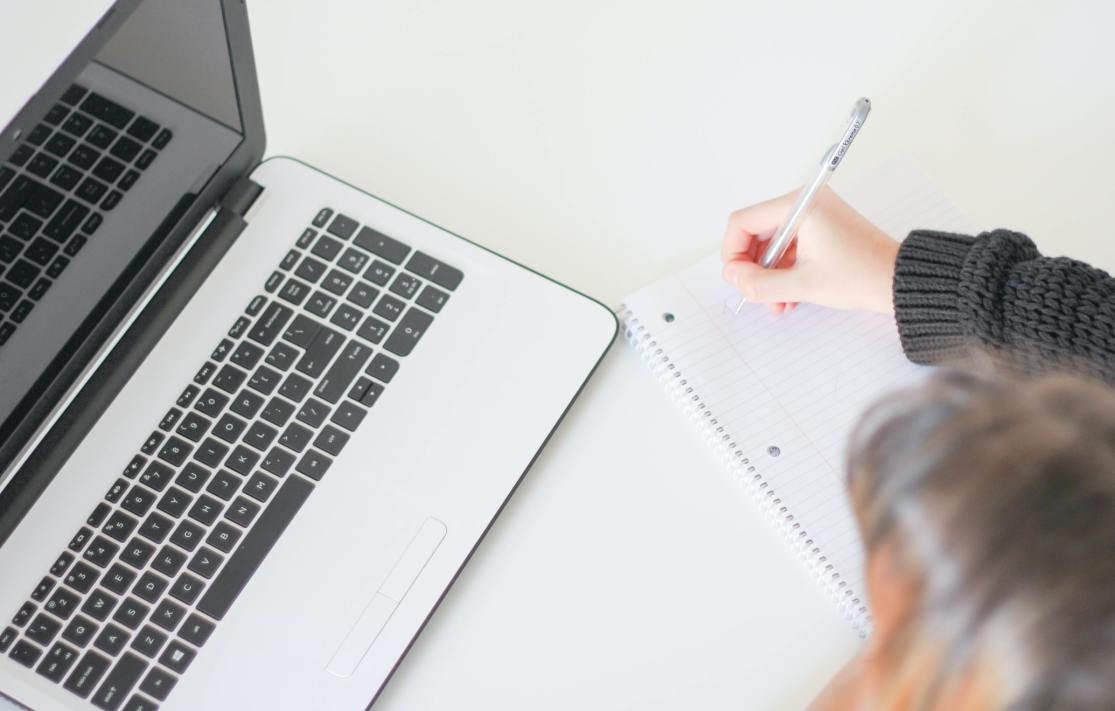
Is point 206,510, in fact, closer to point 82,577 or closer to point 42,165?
point 82,577

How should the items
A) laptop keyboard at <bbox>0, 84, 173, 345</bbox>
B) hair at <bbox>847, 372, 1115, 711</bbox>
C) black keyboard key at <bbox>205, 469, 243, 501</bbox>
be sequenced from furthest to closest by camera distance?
black keyboard key at <bbox>205, 469, 243, 501</bbox> < laptop keyboard at <bbox>0, 84, 173, 345</bbox> < hair at <bbox>847, 372, 1115, 711</bbox>

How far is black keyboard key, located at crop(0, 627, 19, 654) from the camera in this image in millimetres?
577

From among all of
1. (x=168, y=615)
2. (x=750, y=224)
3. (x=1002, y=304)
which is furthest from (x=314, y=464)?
(x=1002, y=304)

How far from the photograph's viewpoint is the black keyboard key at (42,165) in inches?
20.3

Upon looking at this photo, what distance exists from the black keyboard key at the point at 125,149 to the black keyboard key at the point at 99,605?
0.84ft

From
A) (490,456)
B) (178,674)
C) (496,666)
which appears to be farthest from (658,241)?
(178,674)

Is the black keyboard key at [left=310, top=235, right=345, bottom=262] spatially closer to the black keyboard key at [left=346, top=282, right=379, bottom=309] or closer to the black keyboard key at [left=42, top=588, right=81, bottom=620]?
the black keyboard key at [left=346, top=282, right=379, bottom=309]

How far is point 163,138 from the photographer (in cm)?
63

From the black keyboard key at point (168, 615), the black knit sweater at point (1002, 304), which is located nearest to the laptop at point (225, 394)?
the black keyboard key at point (168, 615)

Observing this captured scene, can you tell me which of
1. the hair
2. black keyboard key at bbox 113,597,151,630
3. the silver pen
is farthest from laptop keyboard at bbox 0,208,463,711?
the hair

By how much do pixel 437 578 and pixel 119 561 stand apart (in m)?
0.19

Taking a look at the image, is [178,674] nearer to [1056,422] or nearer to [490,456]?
[490,456]

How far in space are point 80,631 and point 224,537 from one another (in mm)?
93

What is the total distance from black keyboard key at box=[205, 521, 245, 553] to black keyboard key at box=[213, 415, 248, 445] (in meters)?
0.05
